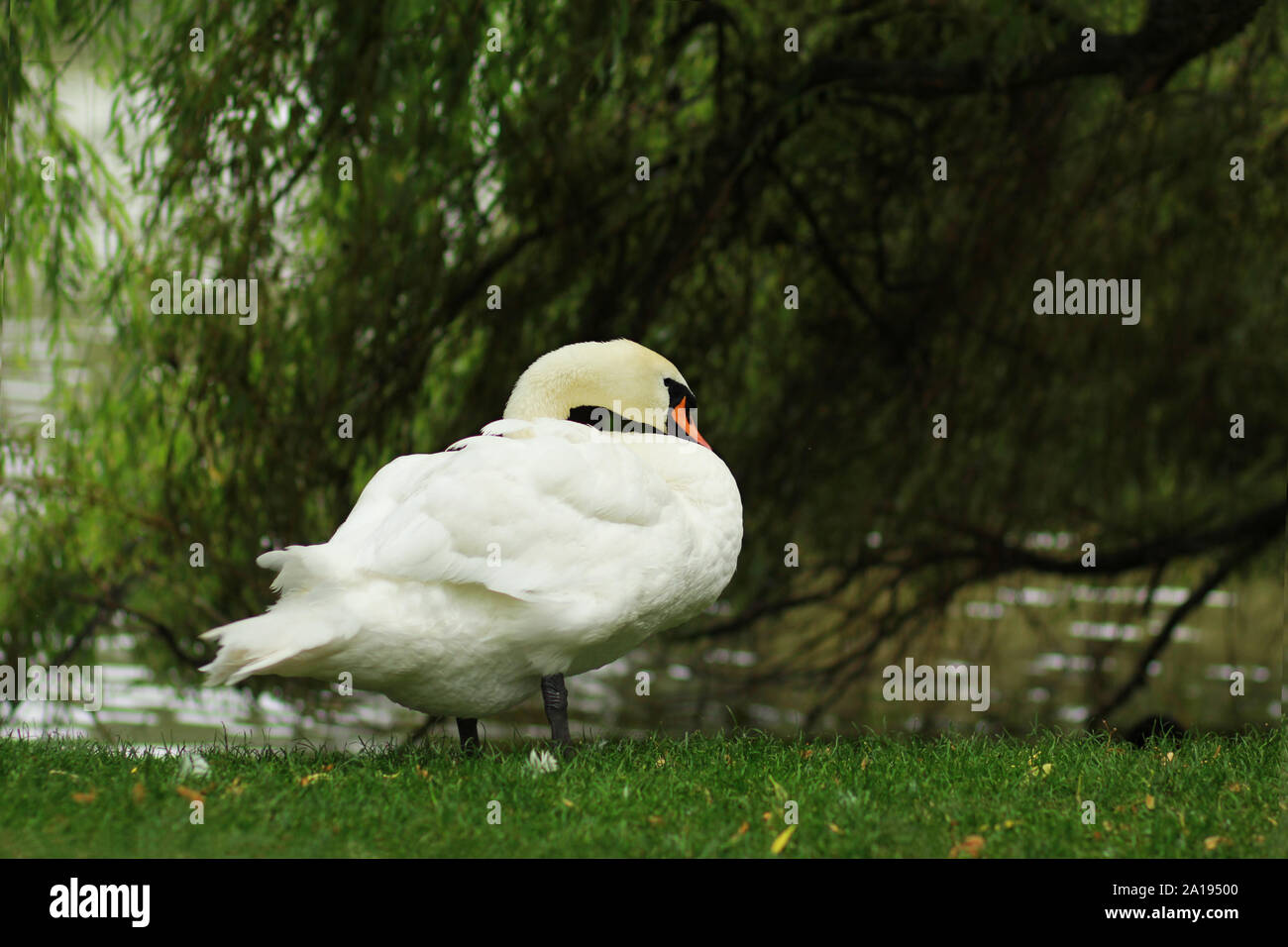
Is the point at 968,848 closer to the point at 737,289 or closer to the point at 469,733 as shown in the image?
the point at 469,733

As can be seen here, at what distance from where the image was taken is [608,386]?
499cm

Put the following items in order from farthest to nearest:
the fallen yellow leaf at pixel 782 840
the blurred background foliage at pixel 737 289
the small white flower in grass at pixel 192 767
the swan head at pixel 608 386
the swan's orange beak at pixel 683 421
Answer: the blurred background foliage at pixel 737 289 < the swan's orange beak at pixel 683 421 < the swan head at pixel 608 386 < the small white flower in grass at pixel 192 767 < the fallen yellow leaf at pixel 782 840

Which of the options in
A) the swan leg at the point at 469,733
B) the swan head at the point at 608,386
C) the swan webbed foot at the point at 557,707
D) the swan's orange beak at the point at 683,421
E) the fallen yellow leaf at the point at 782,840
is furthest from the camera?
the swan's orange beak at the point at 683,421

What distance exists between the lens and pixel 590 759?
4.27m

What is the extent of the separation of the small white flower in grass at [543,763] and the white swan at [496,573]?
171 millimetres

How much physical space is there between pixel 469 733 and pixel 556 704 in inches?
18.8

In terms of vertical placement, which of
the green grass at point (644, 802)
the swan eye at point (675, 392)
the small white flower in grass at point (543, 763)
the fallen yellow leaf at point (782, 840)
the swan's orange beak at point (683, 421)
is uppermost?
the swan eye at point (675, 392)

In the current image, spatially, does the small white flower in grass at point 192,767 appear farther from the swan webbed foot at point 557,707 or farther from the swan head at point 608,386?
the swan head at point 608,386

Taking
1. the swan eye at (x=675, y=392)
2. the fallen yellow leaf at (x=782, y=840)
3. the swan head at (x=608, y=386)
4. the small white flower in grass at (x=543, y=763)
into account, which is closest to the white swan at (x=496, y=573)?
the small white flower in grass at (x=543, y=763)

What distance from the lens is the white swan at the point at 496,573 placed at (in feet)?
13.0

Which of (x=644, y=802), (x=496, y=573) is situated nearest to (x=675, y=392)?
(x=496, y=573)

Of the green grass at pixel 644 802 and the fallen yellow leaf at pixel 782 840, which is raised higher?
the green grass at pixel 644 802

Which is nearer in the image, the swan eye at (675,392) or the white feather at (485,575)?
the white feather at (485,575)
